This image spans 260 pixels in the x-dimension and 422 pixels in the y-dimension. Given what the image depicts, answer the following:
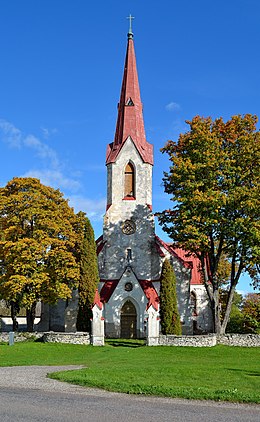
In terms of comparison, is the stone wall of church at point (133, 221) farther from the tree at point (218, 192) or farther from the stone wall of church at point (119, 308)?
the tree at point (218, 192)

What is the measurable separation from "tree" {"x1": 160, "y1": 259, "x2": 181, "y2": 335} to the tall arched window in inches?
291

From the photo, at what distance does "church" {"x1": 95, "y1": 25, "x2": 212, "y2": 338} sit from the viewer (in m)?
34.7

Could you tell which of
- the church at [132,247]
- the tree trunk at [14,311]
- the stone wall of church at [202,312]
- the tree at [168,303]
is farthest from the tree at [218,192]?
the tree trunk at [14,311]

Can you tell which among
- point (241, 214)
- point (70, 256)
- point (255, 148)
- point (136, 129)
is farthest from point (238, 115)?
point (70, 256)

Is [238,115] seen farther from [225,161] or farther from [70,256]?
[70,256]

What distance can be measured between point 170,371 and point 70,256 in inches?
648

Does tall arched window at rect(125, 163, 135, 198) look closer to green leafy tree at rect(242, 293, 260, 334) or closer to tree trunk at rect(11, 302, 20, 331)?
tree trunk at rect(11, 302, 20, 331)

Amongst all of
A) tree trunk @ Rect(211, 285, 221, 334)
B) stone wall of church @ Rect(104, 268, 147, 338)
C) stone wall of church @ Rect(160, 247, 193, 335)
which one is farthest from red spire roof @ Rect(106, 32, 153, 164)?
tree trunk @ Rect(211, 285, 221, 334)

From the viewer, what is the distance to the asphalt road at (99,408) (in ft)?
30.4

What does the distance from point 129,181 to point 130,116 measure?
18.9ft

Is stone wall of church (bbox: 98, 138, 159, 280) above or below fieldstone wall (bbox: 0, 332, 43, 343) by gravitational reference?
above

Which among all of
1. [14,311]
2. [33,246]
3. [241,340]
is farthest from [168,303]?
[14,311]

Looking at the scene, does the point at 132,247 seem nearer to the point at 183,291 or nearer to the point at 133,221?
the point at 133,221

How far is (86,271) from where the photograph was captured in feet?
109
